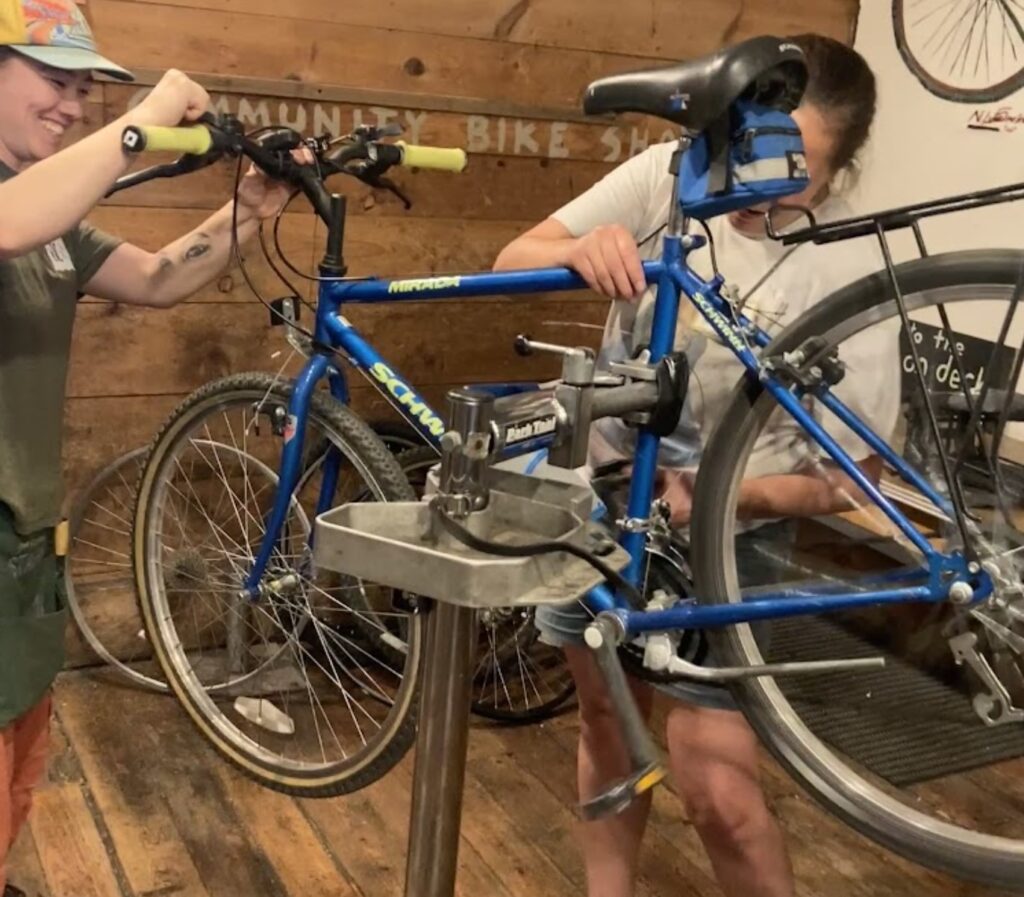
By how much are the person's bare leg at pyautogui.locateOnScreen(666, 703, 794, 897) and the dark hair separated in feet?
2.26

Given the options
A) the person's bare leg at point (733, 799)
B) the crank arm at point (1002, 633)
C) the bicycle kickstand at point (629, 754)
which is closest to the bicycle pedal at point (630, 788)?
the bicycle kickstand at point (629, 754)

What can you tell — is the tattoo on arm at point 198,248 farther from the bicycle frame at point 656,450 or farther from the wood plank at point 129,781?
the wood plank at point 129,781

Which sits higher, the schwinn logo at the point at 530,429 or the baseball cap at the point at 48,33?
the baseball cap at the point at 48,33

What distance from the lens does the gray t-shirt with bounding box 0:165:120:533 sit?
1319 mm

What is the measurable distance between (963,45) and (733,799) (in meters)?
1.79

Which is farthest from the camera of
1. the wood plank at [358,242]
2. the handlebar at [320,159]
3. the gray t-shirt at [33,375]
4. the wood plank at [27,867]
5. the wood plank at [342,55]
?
the wood plank at [358,242]

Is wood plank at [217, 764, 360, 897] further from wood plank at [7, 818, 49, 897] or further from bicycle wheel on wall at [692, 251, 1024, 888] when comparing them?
bicycle wheel on wall at [692, 251, 1024, 888]

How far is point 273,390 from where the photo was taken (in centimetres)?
161

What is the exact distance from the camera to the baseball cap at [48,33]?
4.00 ft

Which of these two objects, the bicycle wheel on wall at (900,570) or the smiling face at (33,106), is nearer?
the bicycle wheel on wall at (900,570)

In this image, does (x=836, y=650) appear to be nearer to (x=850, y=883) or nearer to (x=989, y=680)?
(x=989, y=680)

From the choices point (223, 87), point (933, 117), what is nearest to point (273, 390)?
point (223, 87)

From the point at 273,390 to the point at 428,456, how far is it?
56cm

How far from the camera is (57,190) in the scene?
118cm
